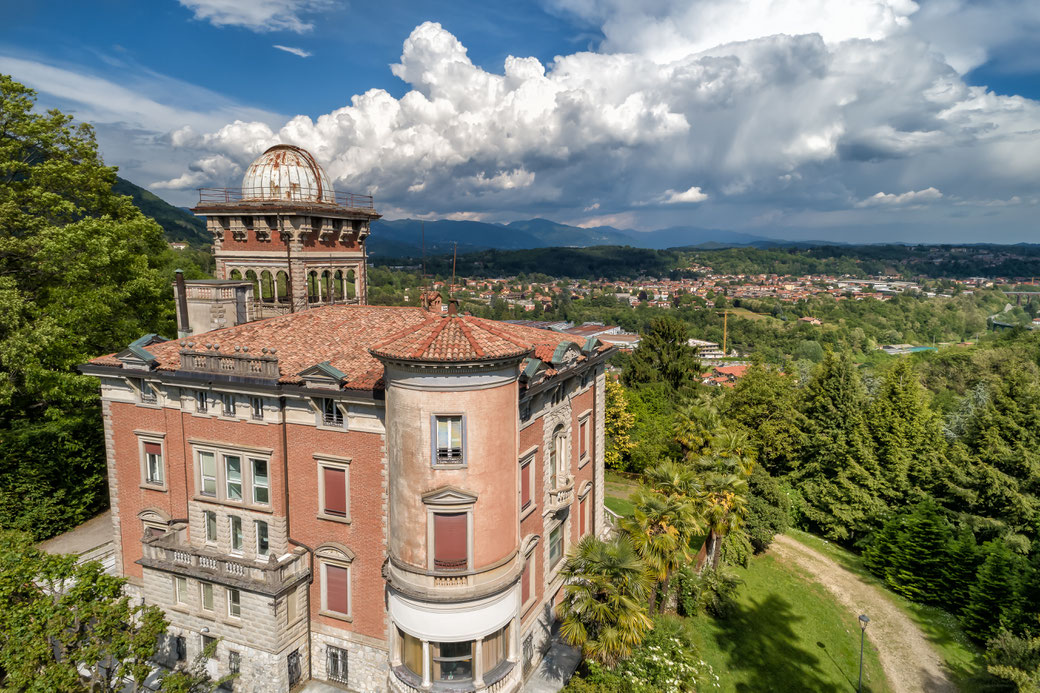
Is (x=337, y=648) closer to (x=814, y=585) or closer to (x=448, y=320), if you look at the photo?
(x=448, y=320)

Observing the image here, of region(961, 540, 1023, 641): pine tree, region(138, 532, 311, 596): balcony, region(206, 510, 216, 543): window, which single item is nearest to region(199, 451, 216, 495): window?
region(206, 510, 216, 543): window

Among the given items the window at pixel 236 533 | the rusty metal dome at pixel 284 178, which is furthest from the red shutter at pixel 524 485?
the rusty metal dome at pixel 284 178

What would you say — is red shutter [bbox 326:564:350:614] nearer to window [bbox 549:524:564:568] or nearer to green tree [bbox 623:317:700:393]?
window [bbox 549:524:564:568]

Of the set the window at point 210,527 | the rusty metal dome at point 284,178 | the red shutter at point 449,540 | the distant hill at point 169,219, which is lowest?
the window at point 210,527

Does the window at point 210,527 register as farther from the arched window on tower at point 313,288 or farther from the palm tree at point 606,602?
the palm tree at point 606,602

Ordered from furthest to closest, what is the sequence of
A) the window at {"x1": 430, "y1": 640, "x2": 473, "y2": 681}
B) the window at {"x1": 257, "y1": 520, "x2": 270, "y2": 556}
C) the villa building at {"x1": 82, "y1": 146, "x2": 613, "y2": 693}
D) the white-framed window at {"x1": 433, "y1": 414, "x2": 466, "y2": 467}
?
the window at {"x1": 257, "y1": 520, "x2": 270, "y2": 556}
the window at {"x1": 430, "y1": 640, "x2": 473, "y2": 681}
the villa building at {"x1": 82, "y1": 146, "x2": 613, "y2": 693}
the white-framed window at {"x1": 433, "y1": 414, "x2": 466, "y2": 467}

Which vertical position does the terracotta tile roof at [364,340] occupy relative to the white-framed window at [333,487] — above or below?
above
